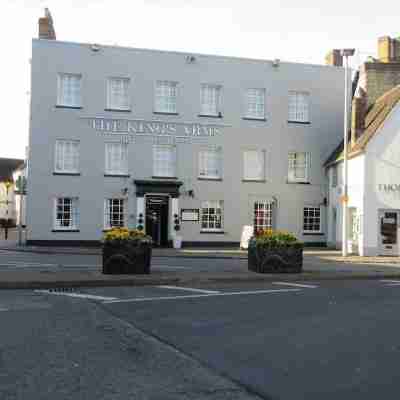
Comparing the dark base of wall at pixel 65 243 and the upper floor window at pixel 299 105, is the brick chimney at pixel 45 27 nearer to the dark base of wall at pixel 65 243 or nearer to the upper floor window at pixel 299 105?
the dark base of wall at pixel 65 243

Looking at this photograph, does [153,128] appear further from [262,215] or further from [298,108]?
[298,108]

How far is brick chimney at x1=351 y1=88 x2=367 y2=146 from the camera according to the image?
28672mm

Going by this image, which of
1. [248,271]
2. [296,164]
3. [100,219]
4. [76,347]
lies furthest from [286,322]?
[296,164]

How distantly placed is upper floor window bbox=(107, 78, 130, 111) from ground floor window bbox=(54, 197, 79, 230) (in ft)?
16.9

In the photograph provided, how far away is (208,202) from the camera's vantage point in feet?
100

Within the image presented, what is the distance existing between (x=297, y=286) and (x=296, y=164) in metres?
18.0

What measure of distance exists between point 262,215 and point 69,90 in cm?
1184

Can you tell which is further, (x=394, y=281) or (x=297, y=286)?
(x=394, y=281)

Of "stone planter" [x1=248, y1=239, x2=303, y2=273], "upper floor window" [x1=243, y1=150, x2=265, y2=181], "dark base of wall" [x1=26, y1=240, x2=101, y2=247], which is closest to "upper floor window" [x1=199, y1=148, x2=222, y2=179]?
"upper floor window" [x1=243, y1=150, x2=265, y2=181]

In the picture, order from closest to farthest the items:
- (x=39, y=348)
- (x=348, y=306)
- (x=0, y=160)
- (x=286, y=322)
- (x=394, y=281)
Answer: (x=39, y=348), (x=286, y=322), (x=348, y=306), (x=394, y=281), (x=0, y=160)

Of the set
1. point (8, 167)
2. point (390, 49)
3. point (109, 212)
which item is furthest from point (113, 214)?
point (8, 167)

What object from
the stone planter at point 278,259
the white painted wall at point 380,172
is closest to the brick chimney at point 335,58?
the white painted wall at point 380,172

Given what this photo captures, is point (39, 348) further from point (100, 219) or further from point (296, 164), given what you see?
point (296, 164)

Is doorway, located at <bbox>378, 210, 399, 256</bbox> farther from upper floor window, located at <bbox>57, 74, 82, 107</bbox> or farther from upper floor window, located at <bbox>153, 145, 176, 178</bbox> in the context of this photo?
Result: upper floor window, located at <bbox>57, 74, 82, 107</bbox>
